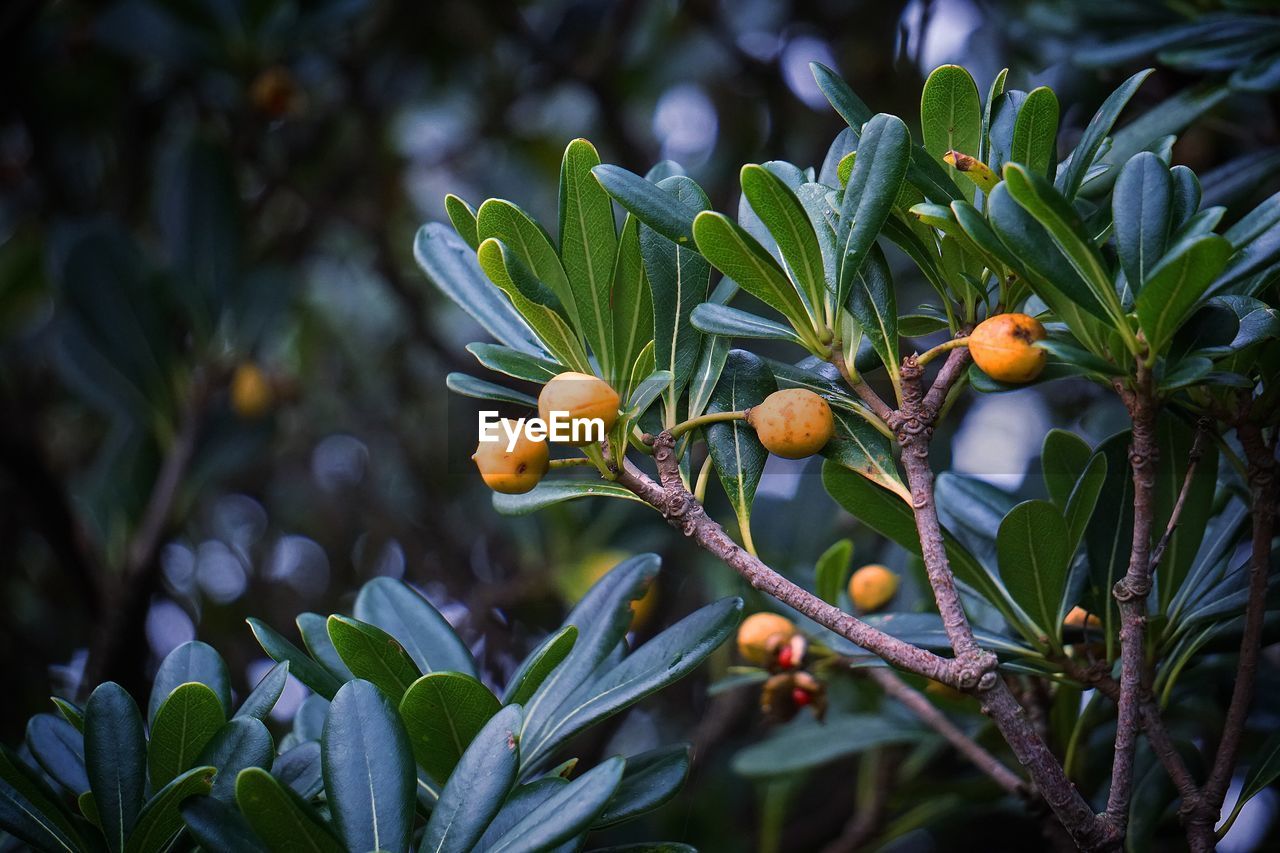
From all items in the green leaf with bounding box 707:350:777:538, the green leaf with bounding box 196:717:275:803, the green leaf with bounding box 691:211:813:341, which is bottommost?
the green leaf with bounding box 196:717:275:803

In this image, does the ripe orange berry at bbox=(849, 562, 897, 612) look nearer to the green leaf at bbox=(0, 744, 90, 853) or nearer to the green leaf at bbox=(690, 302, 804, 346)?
the green leaf at bbox=(690, 302, 804, 346)

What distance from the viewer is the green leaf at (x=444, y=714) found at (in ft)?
2.07

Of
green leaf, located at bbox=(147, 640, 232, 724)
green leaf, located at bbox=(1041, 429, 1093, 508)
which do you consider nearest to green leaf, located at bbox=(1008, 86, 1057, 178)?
green leaf, located at bbox=(1041, 429, 1093, 508)

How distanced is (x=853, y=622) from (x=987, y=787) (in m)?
0.62

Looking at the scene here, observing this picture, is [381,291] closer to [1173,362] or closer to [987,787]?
[987,787]

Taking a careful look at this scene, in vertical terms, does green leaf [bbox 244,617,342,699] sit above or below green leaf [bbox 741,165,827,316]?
below

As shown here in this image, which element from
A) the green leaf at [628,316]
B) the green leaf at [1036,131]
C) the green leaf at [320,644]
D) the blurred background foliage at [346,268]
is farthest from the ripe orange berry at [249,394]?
the green leaf at [1036,131]

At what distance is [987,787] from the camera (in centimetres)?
112

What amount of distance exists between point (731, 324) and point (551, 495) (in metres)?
0.17

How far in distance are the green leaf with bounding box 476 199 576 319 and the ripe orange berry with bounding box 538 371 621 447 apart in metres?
0.06

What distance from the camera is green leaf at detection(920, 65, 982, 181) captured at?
0.65 meters

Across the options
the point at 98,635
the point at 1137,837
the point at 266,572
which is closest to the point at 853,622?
the point at 1137,837

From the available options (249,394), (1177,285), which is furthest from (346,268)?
(1177,285)

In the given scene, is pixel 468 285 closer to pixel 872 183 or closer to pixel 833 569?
pixel 872 183
